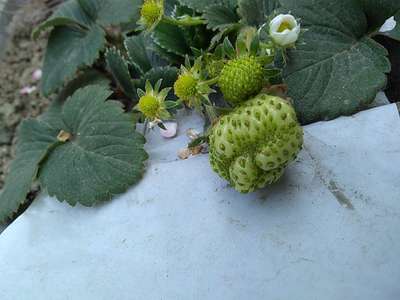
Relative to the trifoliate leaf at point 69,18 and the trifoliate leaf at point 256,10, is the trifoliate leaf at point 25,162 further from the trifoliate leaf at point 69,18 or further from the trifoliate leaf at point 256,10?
the trifoliate leaf at point 256,10

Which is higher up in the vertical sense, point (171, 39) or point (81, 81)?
point (171, 39)

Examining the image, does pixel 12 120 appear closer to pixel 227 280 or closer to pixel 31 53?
pixel 31 53

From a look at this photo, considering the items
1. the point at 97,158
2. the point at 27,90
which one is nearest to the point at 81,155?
the point at 97,158

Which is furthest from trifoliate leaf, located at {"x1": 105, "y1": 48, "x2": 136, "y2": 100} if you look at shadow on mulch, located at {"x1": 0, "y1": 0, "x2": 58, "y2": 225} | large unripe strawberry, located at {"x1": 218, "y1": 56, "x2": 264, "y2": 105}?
shadow on mulch, located at {"x1": 0, "y1": 0, "x2": 58, "y2": 225}

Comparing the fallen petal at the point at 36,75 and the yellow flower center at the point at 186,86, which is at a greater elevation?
the yellow flower center at the point at 186,86

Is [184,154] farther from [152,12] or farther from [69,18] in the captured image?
[69,18]

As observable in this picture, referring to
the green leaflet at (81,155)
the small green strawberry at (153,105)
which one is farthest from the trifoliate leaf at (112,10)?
the small green strawberry at (153,105)

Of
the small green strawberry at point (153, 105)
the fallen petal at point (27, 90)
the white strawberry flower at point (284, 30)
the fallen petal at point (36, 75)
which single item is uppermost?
the white strawberry flower at point (284, 30)
